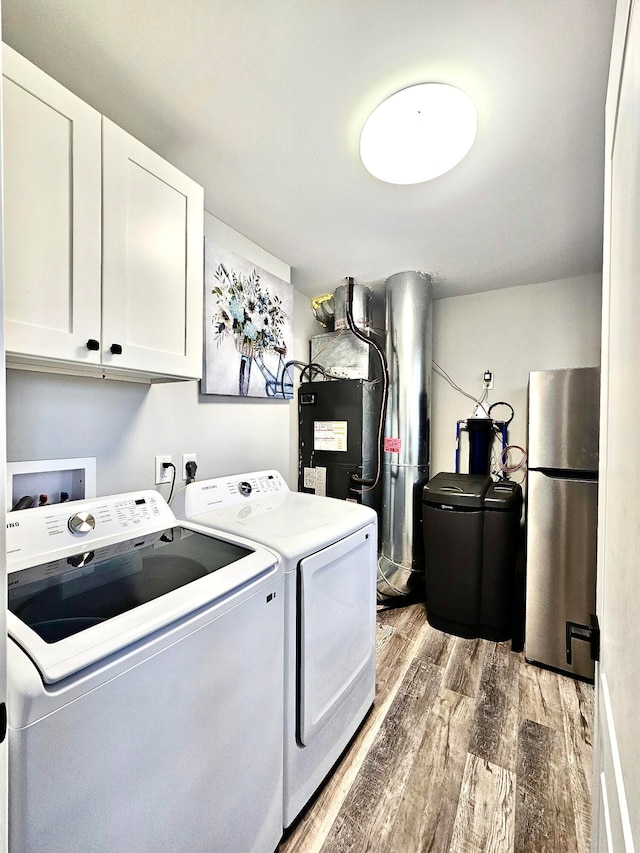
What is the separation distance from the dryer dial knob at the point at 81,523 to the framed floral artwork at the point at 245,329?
0.84 metres

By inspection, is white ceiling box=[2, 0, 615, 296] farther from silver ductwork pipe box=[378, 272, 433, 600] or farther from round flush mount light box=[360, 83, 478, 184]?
silver ductwork pipe box=[378, 272, 433, 600]

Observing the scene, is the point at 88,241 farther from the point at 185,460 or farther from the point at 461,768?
the point at 461,768

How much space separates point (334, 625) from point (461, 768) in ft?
2.54

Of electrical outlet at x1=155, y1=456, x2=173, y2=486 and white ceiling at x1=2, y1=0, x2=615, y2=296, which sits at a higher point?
white ceiling at x1=2, y1=0, x2=615, y2=296

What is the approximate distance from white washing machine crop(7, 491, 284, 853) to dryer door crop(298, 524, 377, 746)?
0.12 m

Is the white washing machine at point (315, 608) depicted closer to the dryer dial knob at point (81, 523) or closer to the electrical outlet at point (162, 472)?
the electrical outlet at point (162, 472)

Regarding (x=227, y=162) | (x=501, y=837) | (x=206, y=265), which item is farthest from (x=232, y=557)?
(x=227, y=162)

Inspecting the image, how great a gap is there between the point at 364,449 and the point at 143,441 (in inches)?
57.7

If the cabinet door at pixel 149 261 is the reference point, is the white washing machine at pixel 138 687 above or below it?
below

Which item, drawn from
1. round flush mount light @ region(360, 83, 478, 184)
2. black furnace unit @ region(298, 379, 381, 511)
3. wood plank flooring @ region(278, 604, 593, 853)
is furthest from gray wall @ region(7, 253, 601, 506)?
wood plank flooring @ region(278, 604, 593, 853)

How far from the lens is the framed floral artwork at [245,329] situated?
1.86m

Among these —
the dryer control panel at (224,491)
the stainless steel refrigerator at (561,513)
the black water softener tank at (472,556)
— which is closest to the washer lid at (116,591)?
the dryer control panel at (224,491)

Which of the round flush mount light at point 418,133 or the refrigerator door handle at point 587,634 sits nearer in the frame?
the refrigerator door handle at point 587,634

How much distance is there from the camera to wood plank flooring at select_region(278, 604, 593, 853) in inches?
45.2
